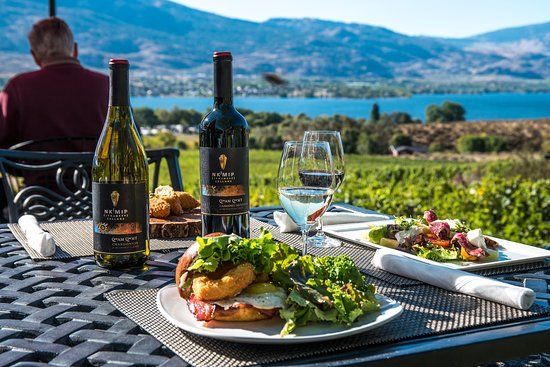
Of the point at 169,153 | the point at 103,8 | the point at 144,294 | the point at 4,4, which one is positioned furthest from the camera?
the point at 103,8

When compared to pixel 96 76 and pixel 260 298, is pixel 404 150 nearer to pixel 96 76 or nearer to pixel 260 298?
pixel 96 76

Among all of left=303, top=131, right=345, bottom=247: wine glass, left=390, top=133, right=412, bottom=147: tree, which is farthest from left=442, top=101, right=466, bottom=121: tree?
left=303, top=131, right=345, bottom=247: wine glass

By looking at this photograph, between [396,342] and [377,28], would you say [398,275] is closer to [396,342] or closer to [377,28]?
[396,342]

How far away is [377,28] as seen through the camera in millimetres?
77250

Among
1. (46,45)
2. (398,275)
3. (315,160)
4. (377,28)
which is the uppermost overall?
(377,28)

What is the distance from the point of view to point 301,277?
118 cm

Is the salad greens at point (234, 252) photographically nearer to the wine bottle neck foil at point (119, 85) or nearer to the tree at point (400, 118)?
the wine bottle neck foil at point (119, 85)

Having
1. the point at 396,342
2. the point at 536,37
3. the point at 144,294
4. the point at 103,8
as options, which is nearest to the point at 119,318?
the point at 144,294

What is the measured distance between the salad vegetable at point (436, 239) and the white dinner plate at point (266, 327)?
461 millimetres

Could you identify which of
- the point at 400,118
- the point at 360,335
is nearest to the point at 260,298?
the point at 360,335

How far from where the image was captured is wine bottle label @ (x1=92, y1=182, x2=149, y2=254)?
144 centimetres

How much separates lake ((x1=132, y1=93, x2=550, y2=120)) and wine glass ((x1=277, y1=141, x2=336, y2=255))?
1368 inches

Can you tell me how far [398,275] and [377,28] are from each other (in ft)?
258

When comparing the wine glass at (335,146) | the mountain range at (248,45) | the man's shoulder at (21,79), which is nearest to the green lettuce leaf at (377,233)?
the wine glass at (335,146)
